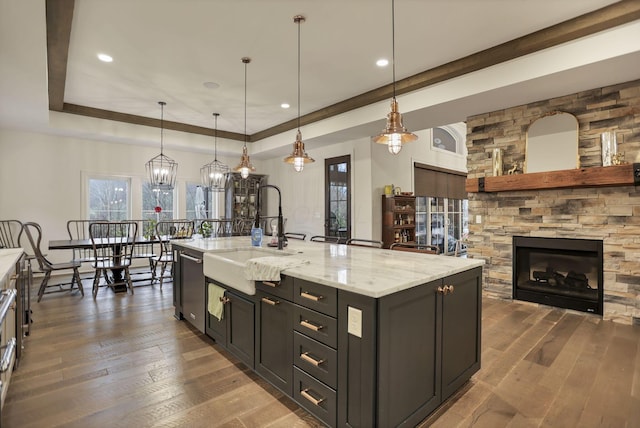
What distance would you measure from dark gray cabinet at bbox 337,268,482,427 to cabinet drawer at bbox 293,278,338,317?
57 mm

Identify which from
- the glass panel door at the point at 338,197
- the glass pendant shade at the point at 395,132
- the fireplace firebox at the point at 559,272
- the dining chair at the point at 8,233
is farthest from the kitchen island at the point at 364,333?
the dining chair at the point at 8,233

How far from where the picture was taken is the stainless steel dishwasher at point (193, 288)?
300 cm

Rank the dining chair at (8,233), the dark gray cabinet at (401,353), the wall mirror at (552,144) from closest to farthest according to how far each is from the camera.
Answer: the dark gray cabinet at (401,353)
the wall mirror at (552,144)
the dining chair at (8,233)

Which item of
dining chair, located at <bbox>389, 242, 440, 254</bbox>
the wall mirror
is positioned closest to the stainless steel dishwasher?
dining chair, located at <bbox>389, 242, 440, 254</bbox>

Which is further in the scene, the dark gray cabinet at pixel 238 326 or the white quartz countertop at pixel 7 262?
the dark gray cabinet at pixel 238 326

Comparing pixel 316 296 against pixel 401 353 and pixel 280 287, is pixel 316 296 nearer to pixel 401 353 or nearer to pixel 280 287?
pixel 280 287

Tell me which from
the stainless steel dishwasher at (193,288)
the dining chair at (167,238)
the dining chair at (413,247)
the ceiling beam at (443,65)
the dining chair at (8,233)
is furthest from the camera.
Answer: the dining chair at (167,238)

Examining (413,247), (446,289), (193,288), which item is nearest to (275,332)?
(446,289)

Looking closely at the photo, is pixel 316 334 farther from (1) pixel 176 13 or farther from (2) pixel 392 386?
(1) pixel 176 13

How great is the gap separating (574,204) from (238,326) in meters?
3.98

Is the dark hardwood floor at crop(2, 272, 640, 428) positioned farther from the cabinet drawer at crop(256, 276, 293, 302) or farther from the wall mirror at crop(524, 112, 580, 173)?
the wall mirror at crop(524, 112, 580, 173)

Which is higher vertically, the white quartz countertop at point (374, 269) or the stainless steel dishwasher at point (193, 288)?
the white quartz countertop at point (374, 269)

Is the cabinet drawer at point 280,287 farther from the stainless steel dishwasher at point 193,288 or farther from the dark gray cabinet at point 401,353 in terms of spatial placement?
the stainless steel dishwasher at point 193,288

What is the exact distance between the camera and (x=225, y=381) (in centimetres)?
230
